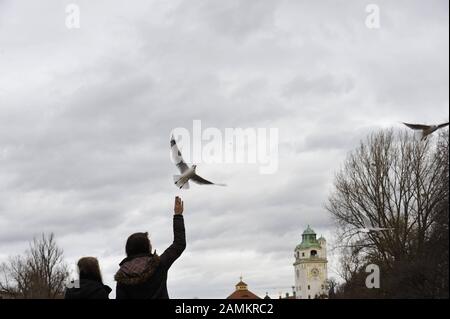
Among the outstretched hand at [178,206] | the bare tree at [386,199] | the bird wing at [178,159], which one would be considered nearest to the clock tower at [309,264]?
the bare tree at [386,199]

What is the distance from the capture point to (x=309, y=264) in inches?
6073

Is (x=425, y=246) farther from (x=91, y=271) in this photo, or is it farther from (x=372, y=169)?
(x=91, y=271)

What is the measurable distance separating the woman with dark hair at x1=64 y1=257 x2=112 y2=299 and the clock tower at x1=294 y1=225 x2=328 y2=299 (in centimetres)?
13851

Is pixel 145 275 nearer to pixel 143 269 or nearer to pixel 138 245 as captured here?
pixel 143 269

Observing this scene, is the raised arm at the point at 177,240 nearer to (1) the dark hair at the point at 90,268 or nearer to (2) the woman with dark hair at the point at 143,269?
(2) the woman with dark hair at the point at 143,269

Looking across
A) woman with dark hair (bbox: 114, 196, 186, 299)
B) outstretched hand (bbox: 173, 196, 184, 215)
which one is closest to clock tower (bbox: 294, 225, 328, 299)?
outstretched hand (bbox: 173, 196, 184, 215)

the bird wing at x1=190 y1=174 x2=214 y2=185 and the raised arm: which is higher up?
the bird wing at x1=190 y1=174 x2=214 y2=185

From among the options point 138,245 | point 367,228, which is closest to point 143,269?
point 138,245

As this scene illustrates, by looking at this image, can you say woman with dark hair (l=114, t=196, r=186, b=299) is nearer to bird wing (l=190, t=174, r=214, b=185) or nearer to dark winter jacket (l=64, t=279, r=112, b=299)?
dark winter jacket (l=64, t=279, r=112, b=299)

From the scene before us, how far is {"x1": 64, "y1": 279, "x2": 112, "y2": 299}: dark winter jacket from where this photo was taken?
5926mm
